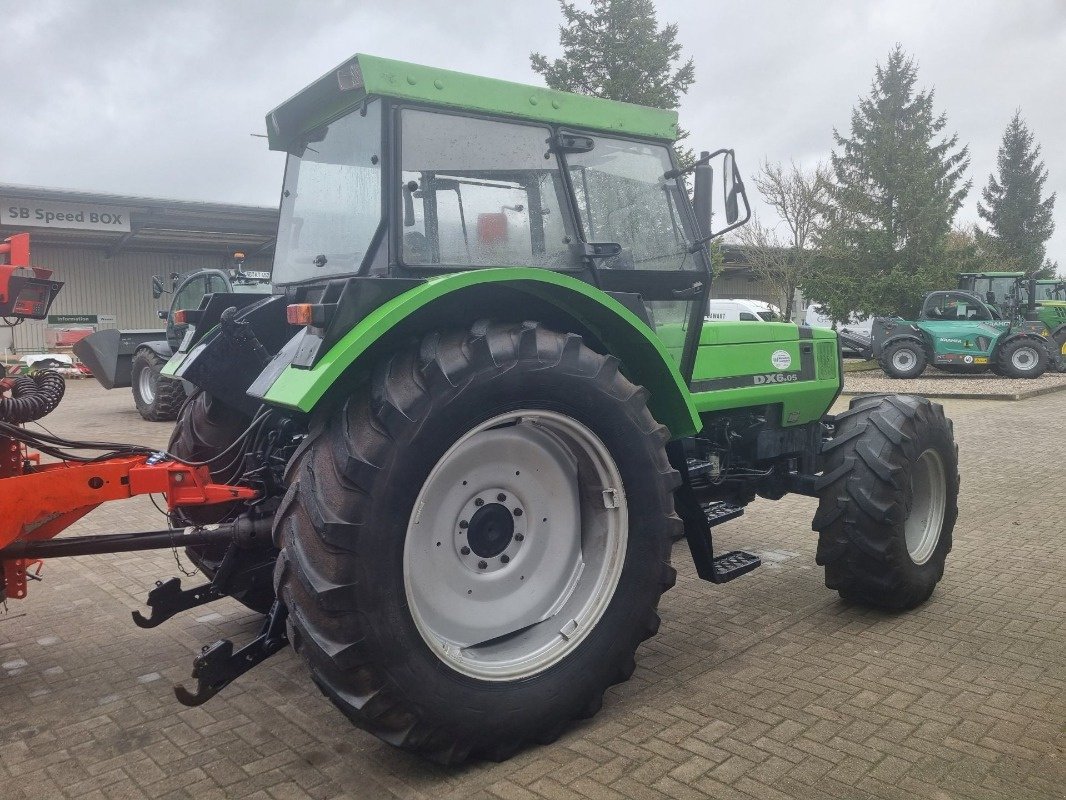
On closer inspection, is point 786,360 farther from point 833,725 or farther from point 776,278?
point 776,278

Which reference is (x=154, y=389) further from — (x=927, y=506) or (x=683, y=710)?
(x=683, y=710)

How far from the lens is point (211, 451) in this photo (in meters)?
4.06

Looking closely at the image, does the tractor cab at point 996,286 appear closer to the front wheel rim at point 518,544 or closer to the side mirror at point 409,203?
the front wheel rim at point 518,544

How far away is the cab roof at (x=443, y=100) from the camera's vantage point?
3160 mm

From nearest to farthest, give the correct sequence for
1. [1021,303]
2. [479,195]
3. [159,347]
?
[479,195] < [159,347] < [1021,303]

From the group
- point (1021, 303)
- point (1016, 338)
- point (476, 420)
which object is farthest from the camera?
point (1021, 303)

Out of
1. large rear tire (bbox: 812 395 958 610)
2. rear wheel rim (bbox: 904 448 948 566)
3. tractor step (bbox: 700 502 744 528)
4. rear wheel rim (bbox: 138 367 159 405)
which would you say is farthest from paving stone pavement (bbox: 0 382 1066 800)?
rear wheel rim (bbox: 138 367 159 405)

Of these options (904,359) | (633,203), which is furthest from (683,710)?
(904,359)

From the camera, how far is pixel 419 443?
2.64 metres

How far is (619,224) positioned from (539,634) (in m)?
1.82

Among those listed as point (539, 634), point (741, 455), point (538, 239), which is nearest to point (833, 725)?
point (539, 634)

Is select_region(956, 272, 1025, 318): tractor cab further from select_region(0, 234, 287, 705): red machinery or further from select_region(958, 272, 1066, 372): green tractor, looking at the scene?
select_region(0, 234, 287, 705): red machinery

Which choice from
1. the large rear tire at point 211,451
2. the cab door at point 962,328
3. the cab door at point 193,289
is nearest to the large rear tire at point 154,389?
the cab door at point 193,289

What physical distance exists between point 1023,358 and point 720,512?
1753 cm
